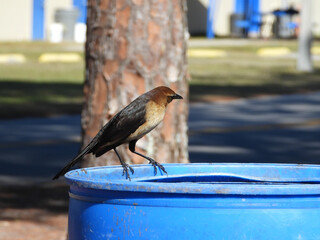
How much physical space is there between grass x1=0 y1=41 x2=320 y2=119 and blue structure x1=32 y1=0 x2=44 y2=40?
15.6 ft

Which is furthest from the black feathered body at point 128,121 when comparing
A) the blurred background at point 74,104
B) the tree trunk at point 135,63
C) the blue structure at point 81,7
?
the blue structure at point 81,7

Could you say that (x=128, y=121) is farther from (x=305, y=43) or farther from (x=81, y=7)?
(x=81, y=7)

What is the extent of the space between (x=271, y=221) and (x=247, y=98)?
14716 millimetres

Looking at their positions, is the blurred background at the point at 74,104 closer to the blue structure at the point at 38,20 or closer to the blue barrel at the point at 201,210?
the blue structure at the point at 38,20

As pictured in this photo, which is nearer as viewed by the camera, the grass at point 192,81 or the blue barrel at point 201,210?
the blue barrel at point 201,210

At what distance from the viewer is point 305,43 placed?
23.1m

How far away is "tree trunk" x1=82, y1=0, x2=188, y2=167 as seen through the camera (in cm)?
509

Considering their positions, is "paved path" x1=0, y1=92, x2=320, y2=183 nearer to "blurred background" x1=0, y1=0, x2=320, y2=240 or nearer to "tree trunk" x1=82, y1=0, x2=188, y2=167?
"blurred background" x1=0, y1=0, x2=320, y2=240

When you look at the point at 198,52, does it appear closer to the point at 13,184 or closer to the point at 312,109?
the point at 312,109

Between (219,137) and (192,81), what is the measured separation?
7873 millimetres

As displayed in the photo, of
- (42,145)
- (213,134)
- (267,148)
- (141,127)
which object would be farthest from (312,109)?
(141,127)

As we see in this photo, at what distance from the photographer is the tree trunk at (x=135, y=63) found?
200 inches

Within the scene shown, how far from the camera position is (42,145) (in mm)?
11352

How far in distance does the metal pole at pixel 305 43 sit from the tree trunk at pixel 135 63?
1804 centimetres
